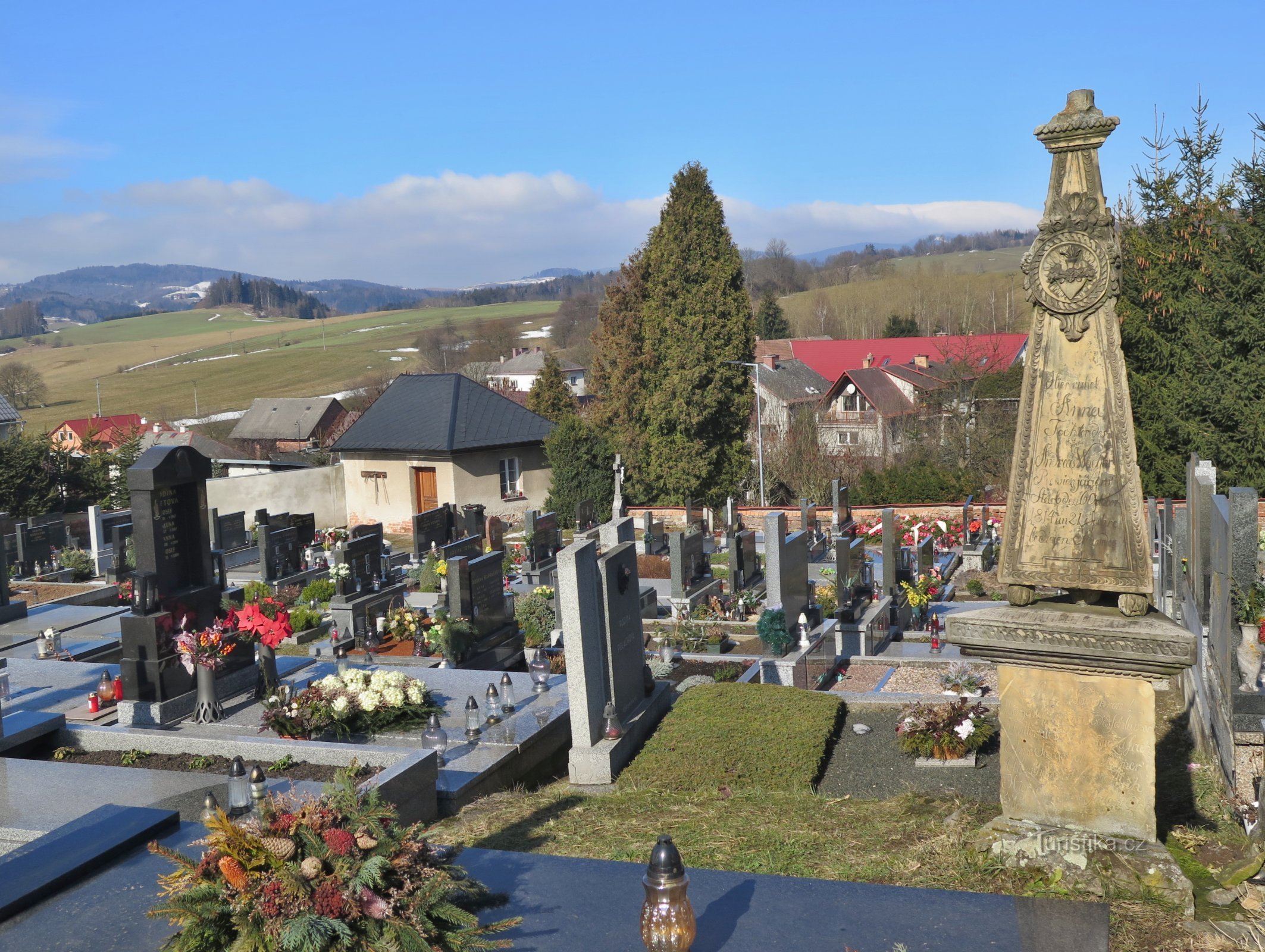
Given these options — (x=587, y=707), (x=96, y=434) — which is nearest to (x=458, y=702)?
(x=587, y=707)

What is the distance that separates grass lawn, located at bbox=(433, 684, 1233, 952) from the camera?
18.3 feet

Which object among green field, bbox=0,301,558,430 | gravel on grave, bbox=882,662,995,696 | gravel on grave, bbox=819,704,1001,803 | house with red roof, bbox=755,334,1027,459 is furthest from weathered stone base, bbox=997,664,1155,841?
green field, bbox=0,301,558,430

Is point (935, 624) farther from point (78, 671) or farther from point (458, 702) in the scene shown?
point (78, 671)

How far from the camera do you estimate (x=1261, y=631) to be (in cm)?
870

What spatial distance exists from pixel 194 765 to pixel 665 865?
6.70 meters

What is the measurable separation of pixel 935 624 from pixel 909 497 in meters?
15.4

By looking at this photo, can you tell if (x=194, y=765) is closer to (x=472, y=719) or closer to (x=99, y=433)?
(x=472, y=719)

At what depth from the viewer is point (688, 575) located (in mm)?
19266

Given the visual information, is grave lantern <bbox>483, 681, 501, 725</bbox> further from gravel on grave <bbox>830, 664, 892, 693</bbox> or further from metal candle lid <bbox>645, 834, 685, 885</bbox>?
metal candle lid <bbox>645, 834, 685, 885</bbox>

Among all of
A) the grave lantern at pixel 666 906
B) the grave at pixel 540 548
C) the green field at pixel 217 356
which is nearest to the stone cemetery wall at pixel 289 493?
the grave at pixel 540 548

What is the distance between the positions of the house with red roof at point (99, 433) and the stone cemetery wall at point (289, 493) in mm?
5279

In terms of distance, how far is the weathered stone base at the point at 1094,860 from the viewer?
5168mm

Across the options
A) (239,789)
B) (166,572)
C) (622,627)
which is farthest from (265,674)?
(622,627)

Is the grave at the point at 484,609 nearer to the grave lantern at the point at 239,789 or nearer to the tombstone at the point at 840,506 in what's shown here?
the grave lantern at the point at 239,789
